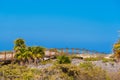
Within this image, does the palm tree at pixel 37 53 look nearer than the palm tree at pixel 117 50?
No

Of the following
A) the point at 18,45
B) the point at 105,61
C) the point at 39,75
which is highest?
the point at 18,45

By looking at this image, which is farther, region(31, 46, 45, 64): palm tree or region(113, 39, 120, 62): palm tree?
region(31, 46, 45, 64): palm tree

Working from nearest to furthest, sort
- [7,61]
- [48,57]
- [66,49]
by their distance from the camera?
[7,61] → [48,57] → [66,49]

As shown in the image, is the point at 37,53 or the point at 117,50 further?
the point at 37,53

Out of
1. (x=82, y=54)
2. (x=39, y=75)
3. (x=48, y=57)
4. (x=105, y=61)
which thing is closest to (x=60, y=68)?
(x=39, y=75)

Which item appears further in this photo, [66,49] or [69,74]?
[66,49]

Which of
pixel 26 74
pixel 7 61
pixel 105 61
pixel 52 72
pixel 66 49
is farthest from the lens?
pixel 66 49

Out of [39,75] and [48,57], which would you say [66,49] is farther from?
[39,75]

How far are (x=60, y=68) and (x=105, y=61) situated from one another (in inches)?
1334

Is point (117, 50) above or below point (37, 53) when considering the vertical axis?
below

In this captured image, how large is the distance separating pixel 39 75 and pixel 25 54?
1677 inches

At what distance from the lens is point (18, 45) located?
80875 mm

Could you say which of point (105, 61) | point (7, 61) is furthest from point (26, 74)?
point (7, 61)

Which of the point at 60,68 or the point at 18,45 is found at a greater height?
the point at 18,45
